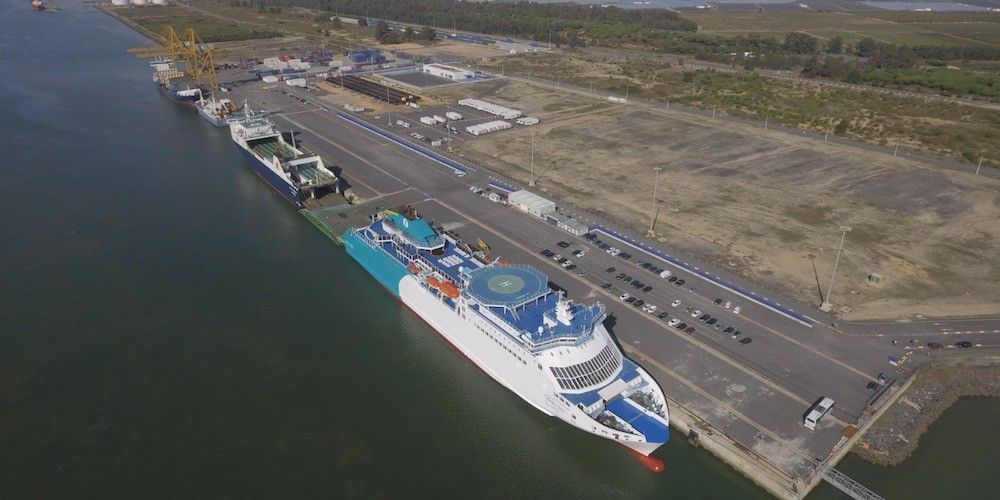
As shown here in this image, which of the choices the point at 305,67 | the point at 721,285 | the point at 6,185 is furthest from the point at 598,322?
the point at 305,67

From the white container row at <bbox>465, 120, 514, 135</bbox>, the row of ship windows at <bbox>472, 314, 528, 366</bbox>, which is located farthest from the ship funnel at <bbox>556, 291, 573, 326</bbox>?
the white container row at <bbox>465, 120, 514, 135</bbox>

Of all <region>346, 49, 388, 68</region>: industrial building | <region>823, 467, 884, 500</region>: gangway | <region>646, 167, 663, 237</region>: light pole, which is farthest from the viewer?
<region>346, 49, 388, 68</region>: industrial building

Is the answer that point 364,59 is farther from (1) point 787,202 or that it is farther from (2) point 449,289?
(2) point 449,289

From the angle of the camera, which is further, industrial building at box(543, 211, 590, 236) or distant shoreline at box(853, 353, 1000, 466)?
industrial building at box(543, 211, 590, 236)

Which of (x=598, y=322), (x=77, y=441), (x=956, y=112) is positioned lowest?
(x=77, y=441)

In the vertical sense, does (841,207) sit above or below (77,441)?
above

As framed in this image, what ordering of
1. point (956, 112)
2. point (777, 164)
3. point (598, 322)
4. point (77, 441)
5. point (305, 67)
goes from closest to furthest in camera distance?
1. point (77, 441)
2. point (598, 322)
3. point (777, 164)
4. point (956, 112)
5. point (305, 67)

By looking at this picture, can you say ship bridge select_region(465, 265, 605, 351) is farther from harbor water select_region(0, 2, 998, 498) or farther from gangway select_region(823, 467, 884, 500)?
gangway select_region(823, 467, 884, 500)

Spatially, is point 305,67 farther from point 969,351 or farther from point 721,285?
point 969,351
